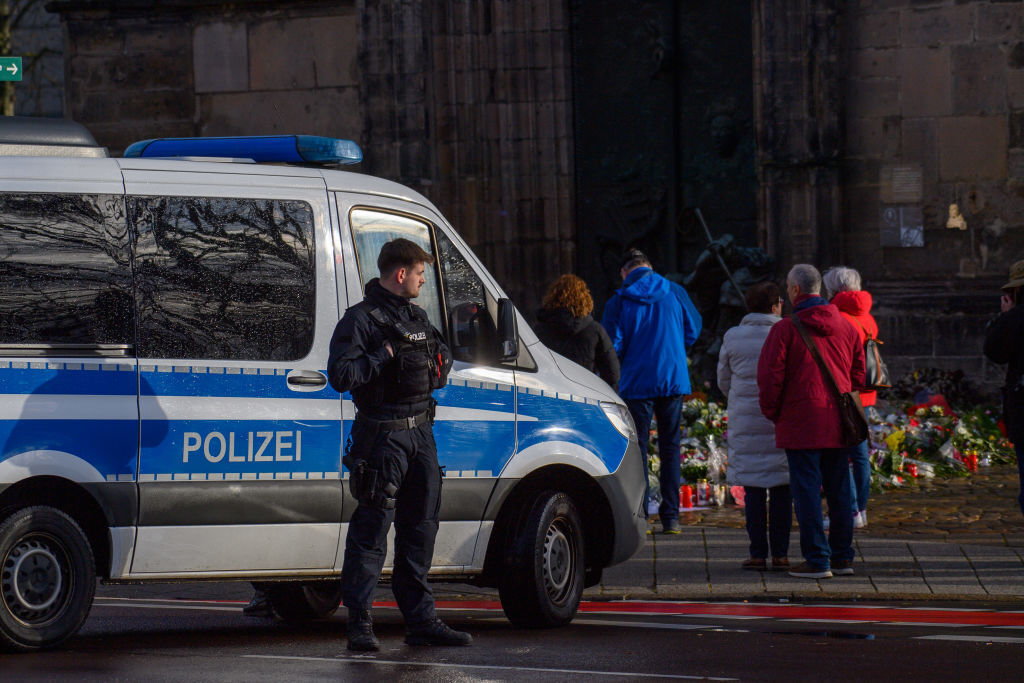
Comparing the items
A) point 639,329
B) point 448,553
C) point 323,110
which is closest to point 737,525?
point 639,329

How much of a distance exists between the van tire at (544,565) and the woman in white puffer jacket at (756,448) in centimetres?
195

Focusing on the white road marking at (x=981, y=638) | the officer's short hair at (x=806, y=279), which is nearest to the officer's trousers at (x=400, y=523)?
the white road marking at (x=981, y=638)

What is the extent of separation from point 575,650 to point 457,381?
130 cm

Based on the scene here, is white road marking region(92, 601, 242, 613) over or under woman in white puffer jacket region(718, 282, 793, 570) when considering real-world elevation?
under

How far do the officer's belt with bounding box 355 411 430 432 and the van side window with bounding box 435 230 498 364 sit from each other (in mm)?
752

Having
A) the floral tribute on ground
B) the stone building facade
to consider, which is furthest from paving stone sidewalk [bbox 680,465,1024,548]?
the stone building facade

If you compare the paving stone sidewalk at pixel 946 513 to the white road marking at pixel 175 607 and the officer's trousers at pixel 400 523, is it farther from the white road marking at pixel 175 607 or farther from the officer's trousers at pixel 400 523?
the officer's trousers at pixel 400 523

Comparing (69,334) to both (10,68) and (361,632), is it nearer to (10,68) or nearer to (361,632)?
(361,632)

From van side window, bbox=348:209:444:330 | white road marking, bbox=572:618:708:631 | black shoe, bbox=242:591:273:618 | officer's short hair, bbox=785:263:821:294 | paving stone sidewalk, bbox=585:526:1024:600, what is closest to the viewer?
van side window, bbox=348:209:444:330

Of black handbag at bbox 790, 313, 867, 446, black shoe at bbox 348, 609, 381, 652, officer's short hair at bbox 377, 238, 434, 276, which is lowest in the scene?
black shoe at bbox 348, 609, 381, 652

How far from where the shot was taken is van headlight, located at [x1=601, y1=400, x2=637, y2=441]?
8383 mm

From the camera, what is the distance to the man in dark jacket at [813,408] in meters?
9.48

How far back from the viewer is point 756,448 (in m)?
9.94

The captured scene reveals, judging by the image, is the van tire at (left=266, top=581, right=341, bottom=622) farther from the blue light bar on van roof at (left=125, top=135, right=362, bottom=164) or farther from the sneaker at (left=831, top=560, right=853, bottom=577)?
the sneaker at (left=831, top=560, right=853, bottom=577)
